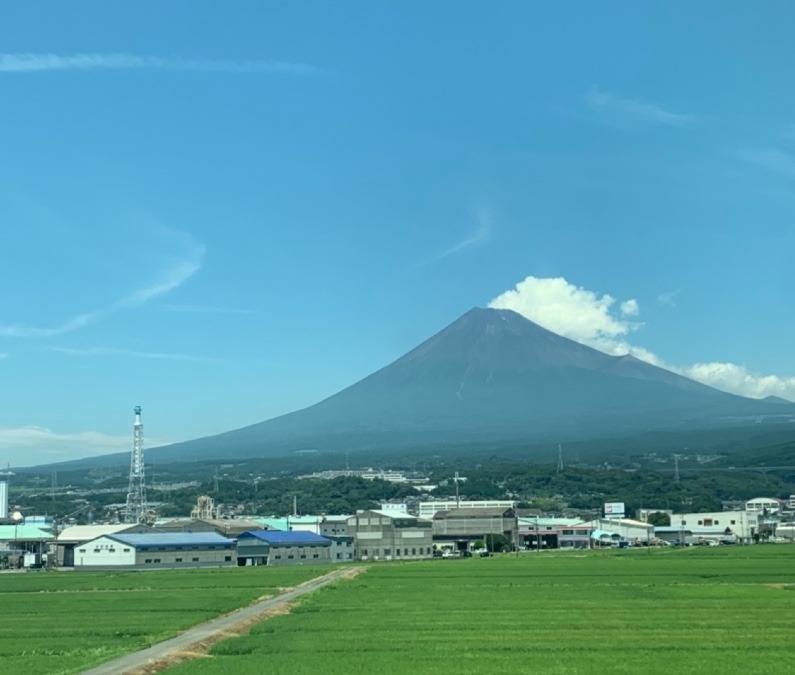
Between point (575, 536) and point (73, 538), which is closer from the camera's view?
point (73, 538)

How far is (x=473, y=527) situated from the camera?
84.1 m

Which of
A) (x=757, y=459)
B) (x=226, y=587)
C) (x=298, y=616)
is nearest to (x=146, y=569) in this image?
(x=226, y=587)

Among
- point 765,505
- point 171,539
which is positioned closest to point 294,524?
point 171,539

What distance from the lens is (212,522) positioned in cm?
7750

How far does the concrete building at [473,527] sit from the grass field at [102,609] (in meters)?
31.0

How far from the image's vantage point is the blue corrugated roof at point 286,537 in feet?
221

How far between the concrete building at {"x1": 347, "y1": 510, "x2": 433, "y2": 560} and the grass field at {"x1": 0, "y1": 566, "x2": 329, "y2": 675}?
21.0 meters

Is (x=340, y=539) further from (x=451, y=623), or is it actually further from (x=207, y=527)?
(x=451, y=623)

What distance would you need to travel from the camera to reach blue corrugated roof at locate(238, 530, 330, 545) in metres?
67.5

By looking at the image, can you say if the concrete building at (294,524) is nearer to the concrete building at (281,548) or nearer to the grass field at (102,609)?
the concrete building at (281,548)

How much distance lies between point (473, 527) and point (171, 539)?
27.5 m

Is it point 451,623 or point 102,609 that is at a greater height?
point 451,623

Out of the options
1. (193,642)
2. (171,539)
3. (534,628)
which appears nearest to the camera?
(193,642)

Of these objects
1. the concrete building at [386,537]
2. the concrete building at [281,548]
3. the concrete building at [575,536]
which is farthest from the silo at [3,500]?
the concrete building at [575,536]
